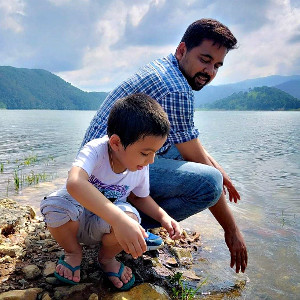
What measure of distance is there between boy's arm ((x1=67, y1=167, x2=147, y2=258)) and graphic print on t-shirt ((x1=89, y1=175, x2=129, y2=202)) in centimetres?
48

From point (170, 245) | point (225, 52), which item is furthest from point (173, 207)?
point (225, 52)

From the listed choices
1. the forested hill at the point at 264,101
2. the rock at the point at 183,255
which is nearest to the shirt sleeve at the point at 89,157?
the rock at the point at 183,255

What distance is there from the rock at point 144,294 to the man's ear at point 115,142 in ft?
3.51

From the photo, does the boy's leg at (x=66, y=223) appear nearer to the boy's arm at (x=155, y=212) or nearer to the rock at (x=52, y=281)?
the rock at (x=52, y=281)

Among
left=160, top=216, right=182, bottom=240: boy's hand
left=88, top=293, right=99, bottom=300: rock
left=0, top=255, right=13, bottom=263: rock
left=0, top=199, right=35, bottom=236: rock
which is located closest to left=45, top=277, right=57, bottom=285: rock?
left=88, top=293, right=99, bottom=300: rock

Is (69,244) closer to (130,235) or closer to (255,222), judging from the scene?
(130,235)

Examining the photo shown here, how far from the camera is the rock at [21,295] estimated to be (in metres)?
2.33

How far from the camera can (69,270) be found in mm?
2598

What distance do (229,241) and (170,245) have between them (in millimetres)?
1048

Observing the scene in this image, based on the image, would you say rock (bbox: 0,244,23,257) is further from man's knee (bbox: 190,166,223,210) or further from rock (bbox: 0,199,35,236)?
man's knee (bbox: 190,166,223,210)

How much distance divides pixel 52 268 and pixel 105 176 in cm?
88

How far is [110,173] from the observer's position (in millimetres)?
2691

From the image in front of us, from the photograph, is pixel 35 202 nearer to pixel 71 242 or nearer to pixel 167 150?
pixel 167 150

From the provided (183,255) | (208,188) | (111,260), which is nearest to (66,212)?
(111,260)
